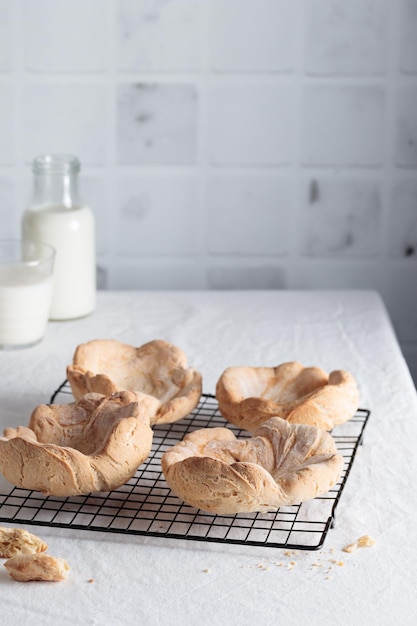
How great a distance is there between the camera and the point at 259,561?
2.84ft

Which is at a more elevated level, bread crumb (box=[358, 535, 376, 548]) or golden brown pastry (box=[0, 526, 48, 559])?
golden brown pastry (box=[0, 526, 48, 559])

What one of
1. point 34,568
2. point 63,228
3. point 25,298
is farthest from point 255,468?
point 63,228

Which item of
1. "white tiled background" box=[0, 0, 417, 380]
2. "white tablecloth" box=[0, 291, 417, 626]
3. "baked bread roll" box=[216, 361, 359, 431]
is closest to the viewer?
"white tablecloth" box=[0, 291, 417, 626]

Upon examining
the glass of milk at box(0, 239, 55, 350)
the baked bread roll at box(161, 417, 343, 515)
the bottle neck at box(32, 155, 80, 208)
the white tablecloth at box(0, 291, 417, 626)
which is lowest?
the white tablecloth at box(0, 291, 417, 626)

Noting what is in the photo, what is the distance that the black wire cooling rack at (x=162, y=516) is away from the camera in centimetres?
90

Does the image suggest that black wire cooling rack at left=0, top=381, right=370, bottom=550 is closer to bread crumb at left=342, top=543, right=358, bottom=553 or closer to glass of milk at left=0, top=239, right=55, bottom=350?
bread crumb at left=342, top=543, right=358, bottom=553

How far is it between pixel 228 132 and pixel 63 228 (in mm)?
387

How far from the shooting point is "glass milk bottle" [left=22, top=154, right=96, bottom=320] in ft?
Result: 4.88

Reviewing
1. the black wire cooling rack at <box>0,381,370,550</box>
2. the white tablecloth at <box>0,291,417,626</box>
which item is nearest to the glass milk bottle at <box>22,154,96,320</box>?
the white tablecloth at <box>0,291,417,626</box>

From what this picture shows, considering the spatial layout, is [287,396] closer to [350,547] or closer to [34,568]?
[350,547]

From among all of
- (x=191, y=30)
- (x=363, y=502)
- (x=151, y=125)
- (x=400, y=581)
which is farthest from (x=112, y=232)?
(x=400, y=581)

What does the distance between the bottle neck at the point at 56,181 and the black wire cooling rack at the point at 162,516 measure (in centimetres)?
61

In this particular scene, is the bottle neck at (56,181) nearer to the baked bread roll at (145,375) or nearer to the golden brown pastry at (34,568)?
the baked bread roll at (145,375)

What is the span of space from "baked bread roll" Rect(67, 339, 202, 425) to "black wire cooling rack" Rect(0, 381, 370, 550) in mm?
107
